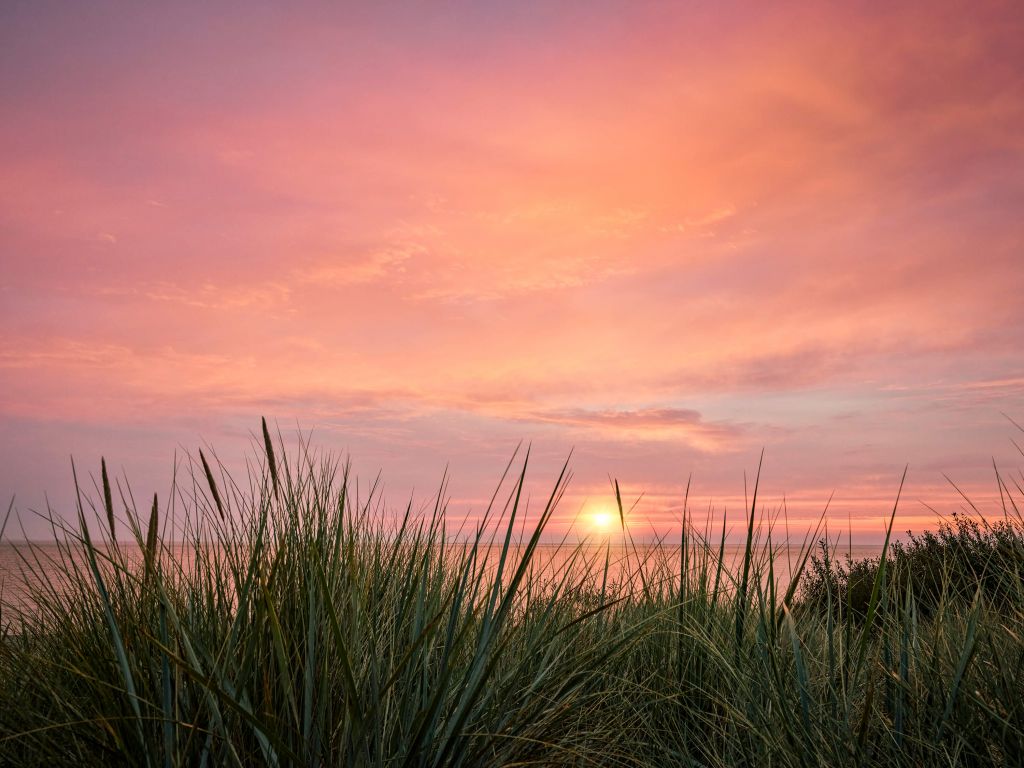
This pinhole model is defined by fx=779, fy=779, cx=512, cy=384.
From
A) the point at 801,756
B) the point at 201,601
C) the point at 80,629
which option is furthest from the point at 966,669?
the point at 80,629

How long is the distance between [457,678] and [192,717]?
901 millimetres

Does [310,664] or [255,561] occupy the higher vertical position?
[255,561]

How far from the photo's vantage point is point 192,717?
2285 millimetres

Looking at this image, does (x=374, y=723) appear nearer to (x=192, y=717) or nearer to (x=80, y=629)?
(x=192, y=717)

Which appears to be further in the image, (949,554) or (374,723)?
(949,554)

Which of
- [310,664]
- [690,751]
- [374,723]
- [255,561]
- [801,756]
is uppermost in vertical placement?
[255,561]

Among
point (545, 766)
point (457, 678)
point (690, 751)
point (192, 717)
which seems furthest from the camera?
point (690, 751)

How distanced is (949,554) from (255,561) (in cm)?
823

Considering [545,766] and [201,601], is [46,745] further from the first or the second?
[545,766]

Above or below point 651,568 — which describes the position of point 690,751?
below

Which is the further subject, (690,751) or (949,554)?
(949,554)

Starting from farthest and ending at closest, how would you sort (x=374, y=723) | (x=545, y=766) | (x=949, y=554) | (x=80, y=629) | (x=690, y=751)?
(x=949, y=554)
(x=690, y=751)
(x=80, y=629)
(x=545, y=766)
(x=374, y=723)

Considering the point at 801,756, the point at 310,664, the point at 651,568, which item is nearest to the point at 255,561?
the point at 310,664

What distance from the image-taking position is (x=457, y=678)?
9.15 ft
